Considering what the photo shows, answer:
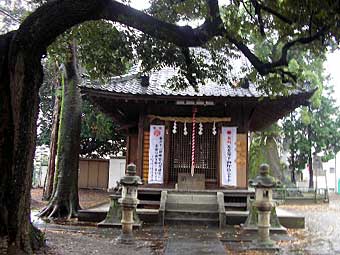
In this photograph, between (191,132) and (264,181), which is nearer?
(264,181)

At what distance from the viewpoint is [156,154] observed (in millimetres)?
13977

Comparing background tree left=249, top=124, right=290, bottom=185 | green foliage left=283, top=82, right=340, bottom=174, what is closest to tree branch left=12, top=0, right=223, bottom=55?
background tree left=249, top=124, right=290, bottom=185

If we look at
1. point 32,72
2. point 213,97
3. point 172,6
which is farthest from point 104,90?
point 32,72

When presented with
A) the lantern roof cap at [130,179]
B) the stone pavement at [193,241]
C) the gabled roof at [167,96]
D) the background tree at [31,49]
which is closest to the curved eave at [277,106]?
the gabled roof at [167,96]

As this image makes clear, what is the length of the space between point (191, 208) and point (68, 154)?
189 inches

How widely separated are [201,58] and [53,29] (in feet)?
14.2

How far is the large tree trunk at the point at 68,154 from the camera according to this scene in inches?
525

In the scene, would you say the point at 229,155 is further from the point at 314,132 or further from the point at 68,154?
the point at 314,132

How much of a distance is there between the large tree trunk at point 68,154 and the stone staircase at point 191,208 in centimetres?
336

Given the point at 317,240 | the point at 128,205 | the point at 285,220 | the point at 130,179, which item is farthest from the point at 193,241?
the point at 285,220

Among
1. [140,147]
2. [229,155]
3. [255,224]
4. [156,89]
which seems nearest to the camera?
[255,224]

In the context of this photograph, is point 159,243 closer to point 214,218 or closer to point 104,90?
point 214,218

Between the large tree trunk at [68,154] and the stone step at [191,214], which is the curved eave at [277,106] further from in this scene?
the large tree trunk at [68,154]

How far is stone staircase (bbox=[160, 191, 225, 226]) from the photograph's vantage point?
38.9ft
